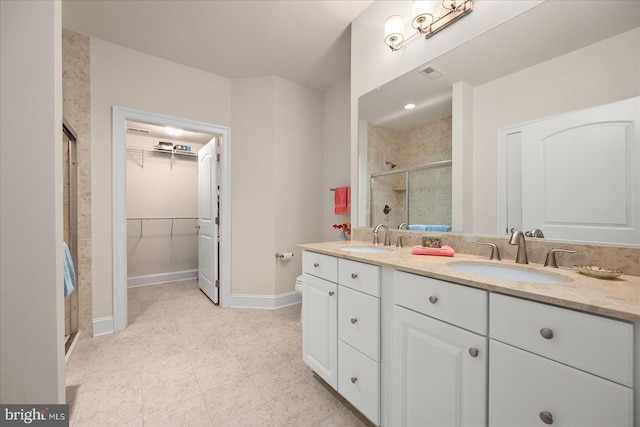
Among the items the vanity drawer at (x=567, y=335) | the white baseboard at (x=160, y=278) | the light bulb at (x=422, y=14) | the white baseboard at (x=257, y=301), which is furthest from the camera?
the white baseboard at (x=160, y=278)

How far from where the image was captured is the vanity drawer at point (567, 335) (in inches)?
21.8

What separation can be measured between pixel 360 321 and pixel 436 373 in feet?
1.28

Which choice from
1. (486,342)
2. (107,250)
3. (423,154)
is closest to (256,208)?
(107,250)

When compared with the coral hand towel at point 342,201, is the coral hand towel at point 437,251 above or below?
below

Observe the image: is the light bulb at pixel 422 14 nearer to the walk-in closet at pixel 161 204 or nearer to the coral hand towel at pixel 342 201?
the coral hand towel at pixel 342 201

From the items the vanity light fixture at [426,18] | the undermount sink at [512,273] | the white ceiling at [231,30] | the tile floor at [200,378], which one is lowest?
the tile floor at [200,378]

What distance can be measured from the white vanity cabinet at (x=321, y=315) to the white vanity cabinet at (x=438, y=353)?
0.39 metres

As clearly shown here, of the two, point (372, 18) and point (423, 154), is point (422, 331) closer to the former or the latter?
point (423, 154)

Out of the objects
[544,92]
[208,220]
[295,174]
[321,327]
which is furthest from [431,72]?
[208,220]

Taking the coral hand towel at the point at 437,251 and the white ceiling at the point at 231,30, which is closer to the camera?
the coral hand towel at the point at 437,251

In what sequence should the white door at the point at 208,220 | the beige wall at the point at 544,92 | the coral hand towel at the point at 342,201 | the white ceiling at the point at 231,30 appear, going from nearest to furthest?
the beige wall at the point at 544,92, the white ceiling at the point at 231,30, the coral hand towel at the point at 342,201, the white door at the point at 208,220

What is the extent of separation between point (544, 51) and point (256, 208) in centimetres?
255

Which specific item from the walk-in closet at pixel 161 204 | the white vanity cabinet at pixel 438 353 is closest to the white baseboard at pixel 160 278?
the walk-in closet at pixel 161 204

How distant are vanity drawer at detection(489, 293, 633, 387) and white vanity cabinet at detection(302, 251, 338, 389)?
79cm
